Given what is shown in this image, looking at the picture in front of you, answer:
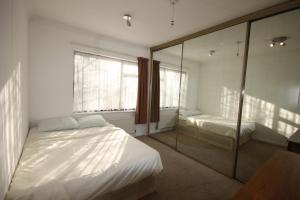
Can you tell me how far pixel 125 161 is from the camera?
1.57 m

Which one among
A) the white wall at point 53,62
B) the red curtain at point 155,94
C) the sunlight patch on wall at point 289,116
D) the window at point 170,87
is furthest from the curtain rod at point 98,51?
the sunlight patch on wall at point 289,116

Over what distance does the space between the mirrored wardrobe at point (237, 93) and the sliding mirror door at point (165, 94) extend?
0.03m

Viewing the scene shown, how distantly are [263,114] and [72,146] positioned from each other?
2.65 m

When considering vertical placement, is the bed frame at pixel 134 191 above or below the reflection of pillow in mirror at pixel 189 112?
below

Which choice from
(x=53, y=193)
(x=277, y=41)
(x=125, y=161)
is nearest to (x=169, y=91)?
(x=277, y=41)

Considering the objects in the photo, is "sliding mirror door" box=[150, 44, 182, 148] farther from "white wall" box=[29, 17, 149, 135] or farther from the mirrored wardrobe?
"white wall" box=[29, 17, 149, 135]

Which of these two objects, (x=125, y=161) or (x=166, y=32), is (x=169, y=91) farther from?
(x=125, y=161)

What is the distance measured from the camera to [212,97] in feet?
9.00

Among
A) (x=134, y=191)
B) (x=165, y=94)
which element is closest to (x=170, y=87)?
(x=165, y=94)

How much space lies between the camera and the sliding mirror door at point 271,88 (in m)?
1.77

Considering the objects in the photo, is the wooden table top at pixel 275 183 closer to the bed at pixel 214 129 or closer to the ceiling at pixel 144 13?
the bed at pixel 214 129

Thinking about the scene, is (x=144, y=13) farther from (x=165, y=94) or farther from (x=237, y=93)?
(x=165, y=94)

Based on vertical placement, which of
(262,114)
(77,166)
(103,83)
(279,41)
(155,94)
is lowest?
(77,166)

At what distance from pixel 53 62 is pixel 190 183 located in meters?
3.18
